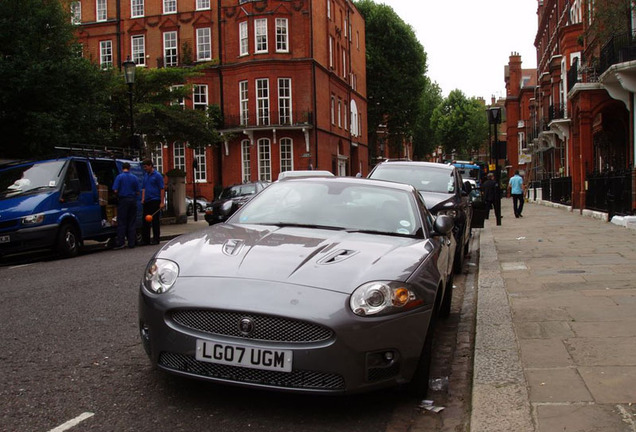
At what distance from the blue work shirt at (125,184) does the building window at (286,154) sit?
29.2 m

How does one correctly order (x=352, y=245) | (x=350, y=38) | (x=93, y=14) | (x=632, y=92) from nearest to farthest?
(x=352, y=245) < (x=632, y=92) < (x=93, y=14) < (x=350, y=38)

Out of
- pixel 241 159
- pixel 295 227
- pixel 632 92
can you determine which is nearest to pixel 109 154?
pixel 295 227

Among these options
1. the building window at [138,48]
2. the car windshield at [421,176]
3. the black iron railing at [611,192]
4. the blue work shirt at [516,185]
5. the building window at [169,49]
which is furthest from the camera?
the building window at [138,48]

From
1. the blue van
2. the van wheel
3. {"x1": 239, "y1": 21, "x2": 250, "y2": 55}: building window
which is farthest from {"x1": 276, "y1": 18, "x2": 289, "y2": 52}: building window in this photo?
the van wheel

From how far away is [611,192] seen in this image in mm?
19000

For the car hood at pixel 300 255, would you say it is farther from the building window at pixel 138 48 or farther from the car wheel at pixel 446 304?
the building window at pixel 138 48

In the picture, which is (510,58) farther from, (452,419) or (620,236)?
(452,419)

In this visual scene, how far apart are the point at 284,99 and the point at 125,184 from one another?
1196 inches

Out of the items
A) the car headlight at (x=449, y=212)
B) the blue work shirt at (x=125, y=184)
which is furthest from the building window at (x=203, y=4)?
the car headlight at (x=449, y=212)

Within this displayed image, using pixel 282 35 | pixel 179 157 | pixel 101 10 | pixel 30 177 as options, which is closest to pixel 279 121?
pixel 282 35

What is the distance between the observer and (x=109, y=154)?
14984 mm

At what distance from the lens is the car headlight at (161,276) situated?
3.91 metres

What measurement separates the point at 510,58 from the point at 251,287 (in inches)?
3203

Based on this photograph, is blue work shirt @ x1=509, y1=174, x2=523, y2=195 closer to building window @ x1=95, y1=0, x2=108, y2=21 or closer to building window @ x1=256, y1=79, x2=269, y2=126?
building window @ x1=256, y1=79, x2=269, y2=126
